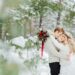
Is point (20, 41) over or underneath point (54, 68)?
over

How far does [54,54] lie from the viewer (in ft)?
3.58

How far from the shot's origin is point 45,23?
3.51 feet

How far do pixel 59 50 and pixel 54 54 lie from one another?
0.03 meters

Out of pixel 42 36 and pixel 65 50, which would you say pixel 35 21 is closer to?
pixel 42 36

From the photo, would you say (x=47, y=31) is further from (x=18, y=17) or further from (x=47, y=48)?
(x=18, y=17)

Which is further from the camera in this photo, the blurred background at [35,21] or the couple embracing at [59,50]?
the couple embracing at [59,50]

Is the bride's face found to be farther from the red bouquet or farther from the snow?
the snow

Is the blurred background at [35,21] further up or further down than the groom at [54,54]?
further up

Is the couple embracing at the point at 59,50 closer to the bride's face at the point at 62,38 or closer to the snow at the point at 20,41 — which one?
the bride's face at the point at 62,38

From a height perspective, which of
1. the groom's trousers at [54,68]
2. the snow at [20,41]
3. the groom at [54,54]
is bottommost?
the groom's trousers at [54,68]

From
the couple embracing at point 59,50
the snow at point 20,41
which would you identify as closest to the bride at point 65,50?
the couple embracing at point 59,50

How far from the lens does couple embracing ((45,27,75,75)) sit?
3.49 feet

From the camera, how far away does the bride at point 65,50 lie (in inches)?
42.2

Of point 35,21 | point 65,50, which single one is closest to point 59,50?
point 65,50
